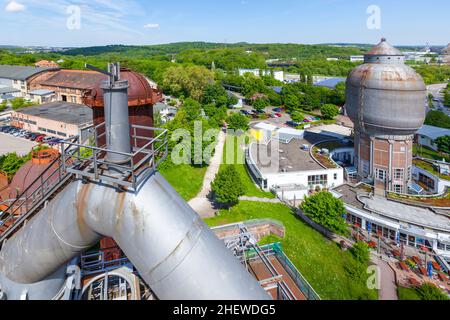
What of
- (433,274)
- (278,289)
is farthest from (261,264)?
(433,274)

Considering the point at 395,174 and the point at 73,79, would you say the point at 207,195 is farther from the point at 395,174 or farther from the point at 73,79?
the point at 73,79

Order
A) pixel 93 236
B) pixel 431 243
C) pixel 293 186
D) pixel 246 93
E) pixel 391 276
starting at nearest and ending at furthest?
1. pixel 93 236
2. pixel 391 276
3. pixel 431 243
4. pixel 293 186
5. pixel 246 93

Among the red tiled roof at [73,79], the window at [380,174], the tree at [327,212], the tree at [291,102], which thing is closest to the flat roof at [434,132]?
the window at [380,174]

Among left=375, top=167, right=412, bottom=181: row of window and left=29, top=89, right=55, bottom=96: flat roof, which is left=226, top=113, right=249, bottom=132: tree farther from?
left=29, top=89, right=55, bottom=96: flat roof

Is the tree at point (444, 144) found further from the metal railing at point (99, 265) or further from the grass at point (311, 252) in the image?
the metal railing at point (99, 265)

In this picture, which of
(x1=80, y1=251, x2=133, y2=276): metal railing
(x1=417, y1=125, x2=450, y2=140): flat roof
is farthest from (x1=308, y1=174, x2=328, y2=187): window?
(x1=80, y1=251, x2=133, y2=276): metal railing
